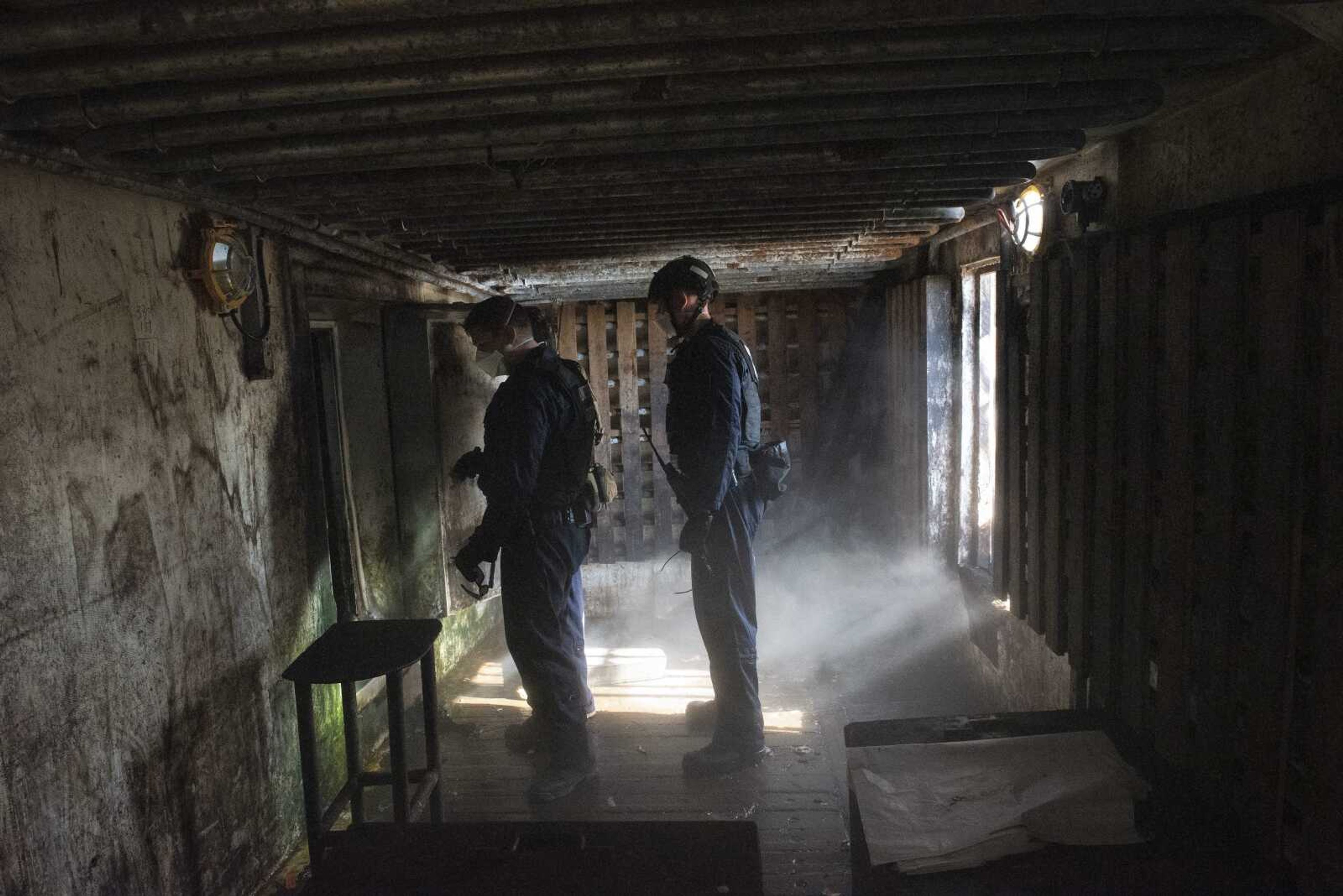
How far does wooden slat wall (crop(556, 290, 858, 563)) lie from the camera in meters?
8.16

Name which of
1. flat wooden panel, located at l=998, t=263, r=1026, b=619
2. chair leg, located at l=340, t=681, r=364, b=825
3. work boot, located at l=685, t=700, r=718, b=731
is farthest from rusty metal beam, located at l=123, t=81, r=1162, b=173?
work boot, located at l=685, t=700, r=718, b=731

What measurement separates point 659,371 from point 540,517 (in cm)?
408

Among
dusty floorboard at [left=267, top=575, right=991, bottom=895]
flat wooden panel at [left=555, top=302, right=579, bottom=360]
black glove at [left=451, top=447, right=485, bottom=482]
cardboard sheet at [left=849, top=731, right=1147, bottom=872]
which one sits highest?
flat wooden panel at [left=555, top=302, right=579, bottom=360]

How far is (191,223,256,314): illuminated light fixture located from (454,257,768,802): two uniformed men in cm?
120

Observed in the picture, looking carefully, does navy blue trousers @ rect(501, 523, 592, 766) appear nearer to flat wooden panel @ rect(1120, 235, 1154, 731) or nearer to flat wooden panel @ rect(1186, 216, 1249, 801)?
flat wooden panel @ rect(1120, 235, 1154, 731)

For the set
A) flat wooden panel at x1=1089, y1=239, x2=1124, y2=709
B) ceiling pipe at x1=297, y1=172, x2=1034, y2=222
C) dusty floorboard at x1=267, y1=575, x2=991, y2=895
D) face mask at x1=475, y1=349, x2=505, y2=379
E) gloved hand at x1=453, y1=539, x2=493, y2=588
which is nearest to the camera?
flat wooden panel at x1=1089, y1=239, x2=1124, y2=709

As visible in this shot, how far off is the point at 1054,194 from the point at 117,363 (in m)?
3.95

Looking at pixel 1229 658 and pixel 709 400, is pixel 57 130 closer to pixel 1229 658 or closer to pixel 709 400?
pixel 709 400

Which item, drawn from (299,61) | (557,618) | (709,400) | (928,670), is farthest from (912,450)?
(299,61)

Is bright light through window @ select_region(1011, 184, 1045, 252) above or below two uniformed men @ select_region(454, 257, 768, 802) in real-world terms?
above

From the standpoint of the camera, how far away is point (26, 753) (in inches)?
95.2

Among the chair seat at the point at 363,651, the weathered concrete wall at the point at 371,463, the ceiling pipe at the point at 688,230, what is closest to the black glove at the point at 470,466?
the weathered concrete wall at the point at 371,463

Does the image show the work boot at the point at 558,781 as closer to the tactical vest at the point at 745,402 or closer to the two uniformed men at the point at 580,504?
the two uniformed men at the point at 580,504

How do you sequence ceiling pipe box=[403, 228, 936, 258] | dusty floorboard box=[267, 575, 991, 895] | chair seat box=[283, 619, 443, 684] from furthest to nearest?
ceiling pipe box=[403, 228, 936, 258] < dusty floorboard box=[267, 575, 991, 895] < chair seat box=[283, 619, 443, 684]
